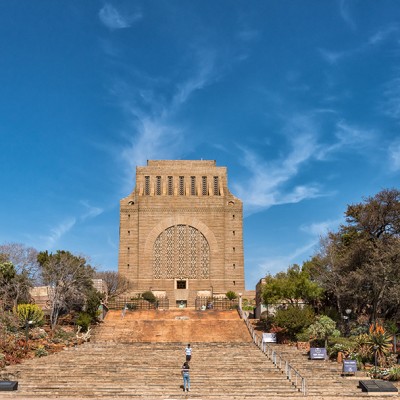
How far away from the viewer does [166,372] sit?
25.5 metres

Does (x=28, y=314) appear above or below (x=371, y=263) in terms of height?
below

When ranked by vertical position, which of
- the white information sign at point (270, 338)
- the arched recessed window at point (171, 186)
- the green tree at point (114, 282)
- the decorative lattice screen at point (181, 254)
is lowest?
the white information sign at point (270, 338)

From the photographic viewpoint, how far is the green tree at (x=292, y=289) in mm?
40375

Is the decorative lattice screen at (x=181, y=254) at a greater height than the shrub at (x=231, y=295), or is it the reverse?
the decorative lattice screen at (x=181, y=254)

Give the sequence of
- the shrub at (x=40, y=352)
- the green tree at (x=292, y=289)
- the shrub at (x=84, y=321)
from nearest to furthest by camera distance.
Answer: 1. the shrub at (x=40, y=352)
2. the shrub at (x=84, y=321)
3. the green tree at (x=292, y=289)

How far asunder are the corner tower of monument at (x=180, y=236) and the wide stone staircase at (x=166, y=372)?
991 inches

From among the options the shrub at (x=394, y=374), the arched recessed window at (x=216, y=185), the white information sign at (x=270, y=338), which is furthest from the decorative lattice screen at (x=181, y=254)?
the shrub at (x=394, y=374)

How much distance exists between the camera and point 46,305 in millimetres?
43406

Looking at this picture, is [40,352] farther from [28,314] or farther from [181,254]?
[181,254]

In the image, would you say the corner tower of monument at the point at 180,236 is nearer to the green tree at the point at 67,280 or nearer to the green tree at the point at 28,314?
the green tree at the point at 67,280

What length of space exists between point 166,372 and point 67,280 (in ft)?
62.7

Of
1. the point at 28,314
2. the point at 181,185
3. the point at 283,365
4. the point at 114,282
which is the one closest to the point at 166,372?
the point at 283,365

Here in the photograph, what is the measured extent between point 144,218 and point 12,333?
32470mm

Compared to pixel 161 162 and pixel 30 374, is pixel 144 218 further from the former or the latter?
pixel 30 374
